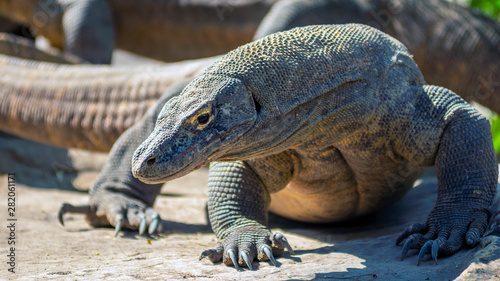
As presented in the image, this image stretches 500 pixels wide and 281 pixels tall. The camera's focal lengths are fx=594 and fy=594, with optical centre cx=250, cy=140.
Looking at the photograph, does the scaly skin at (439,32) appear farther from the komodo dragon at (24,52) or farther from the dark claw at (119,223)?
the dark claw at (119,223)

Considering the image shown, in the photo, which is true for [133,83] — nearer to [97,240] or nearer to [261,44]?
[97,240]

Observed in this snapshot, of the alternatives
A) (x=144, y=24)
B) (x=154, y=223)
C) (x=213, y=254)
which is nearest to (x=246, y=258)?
(x=213, y=254)

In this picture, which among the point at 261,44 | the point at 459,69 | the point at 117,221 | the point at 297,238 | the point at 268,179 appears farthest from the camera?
the point at 459,69

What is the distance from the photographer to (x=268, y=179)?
3586 millimetres

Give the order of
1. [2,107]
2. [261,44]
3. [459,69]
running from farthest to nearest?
[459,69], [2,107], [261,44]

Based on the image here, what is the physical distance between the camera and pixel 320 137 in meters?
3.18

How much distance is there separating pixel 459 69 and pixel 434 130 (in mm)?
5197

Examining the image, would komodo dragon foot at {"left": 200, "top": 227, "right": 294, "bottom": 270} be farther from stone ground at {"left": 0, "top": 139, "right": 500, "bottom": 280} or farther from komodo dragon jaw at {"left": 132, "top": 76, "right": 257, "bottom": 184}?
komodo dragon jaw at {"left": 132, "top": 76, "right": 257, "bottom": 184}

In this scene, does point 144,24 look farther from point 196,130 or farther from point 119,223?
point 196,130

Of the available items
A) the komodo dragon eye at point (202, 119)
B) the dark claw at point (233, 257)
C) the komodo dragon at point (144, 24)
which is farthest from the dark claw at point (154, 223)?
A: the komodo dragon at point (144, 24)

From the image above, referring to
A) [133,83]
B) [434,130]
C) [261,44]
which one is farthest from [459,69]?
[261,44]

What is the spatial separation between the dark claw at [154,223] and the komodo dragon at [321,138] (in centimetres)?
87

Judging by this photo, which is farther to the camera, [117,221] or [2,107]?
[2,107]

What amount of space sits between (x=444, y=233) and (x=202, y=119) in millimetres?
1413
